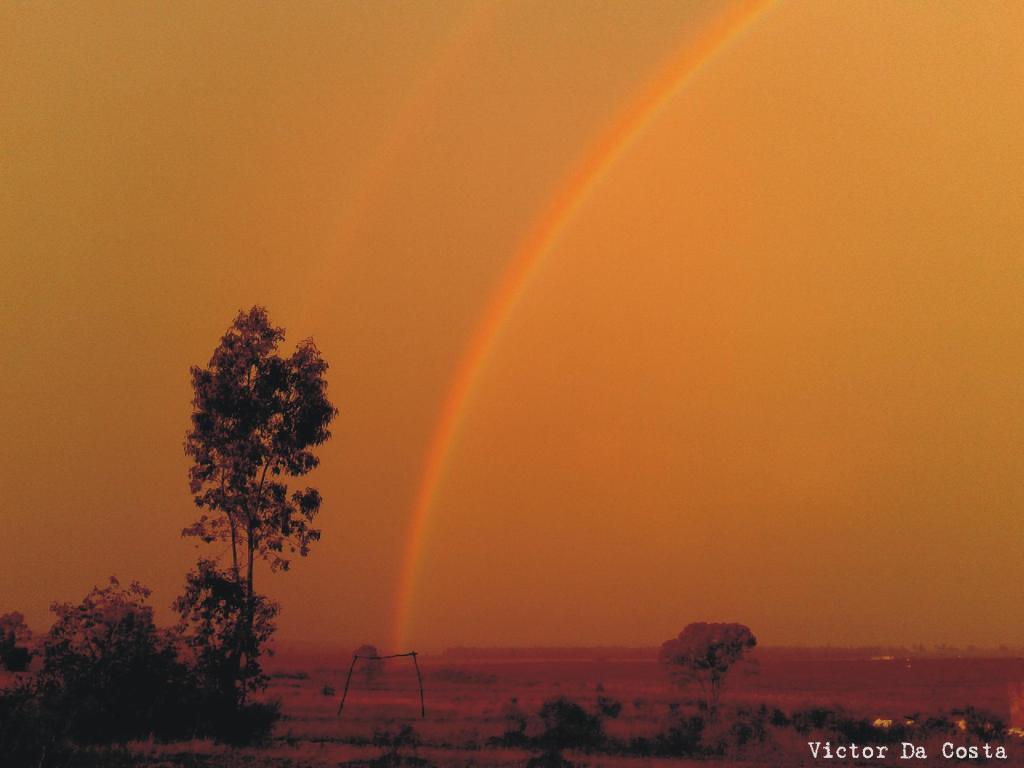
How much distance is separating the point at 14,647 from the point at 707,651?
37.7 meters

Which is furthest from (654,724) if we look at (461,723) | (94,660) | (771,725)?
(94,660)

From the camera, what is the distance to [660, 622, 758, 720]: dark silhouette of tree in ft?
204

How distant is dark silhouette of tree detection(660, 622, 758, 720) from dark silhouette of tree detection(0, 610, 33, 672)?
36.2 metres

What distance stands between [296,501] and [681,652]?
118 ft

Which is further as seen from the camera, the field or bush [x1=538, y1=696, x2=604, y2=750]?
bush [x1=538, y1=696, x2=604, y2=750]

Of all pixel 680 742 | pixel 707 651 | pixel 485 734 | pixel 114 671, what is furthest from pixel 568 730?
pixel 707 651

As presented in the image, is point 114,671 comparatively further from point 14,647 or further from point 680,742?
point 14,647

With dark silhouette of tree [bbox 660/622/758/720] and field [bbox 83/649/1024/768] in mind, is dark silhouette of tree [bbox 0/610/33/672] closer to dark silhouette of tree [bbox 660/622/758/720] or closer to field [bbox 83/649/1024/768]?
field [bbox 83/649/1024/768]

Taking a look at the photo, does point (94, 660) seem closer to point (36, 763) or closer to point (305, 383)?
point (36, 763)

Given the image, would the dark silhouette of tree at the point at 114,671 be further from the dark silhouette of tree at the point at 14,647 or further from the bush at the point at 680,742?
the bush at the point at 680,742

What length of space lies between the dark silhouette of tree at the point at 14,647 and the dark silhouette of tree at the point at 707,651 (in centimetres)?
3619

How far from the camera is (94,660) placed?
3000 centimetres

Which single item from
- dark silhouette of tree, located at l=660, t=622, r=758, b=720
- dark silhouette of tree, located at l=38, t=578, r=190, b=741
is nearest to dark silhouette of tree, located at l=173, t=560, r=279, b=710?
dark silhouette of tree, located at l=38, t=578, r=190, b=741

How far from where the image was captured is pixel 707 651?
62.5m
